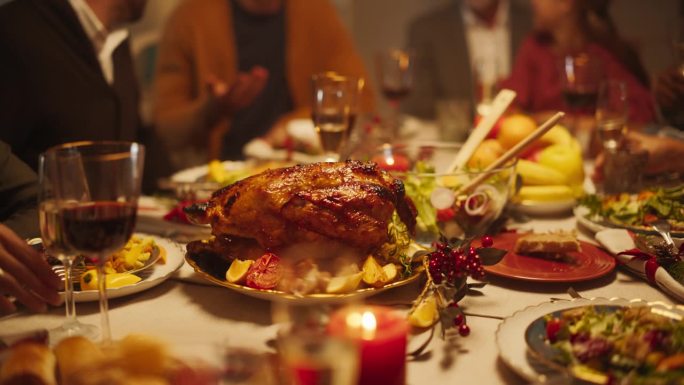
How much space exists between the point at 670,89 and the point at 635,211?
49cm

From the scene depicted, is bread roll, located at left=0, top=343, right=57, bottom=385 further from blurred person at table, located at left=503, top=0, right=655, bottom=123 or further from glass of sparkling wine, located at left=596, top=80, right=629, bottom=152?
blurred person at table, located at left=503, top=0, right=655, bottom=123

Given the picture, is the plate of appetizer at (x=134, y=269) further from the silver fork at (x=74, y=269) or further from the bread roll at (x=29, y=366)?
the bread roll at (x=29, y=366)

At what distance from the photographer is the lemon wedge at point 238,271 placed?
1.13 m

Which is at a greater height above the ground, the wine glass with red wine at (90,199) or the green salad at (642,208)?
the wine glass with red wine at (90,199)

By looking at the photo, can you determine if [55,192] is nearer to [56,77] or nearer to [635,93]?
[56,77]

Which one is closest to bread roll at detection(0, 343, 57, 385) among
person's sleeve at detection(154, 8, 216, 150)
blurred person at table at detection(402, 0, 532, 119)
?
person's sleeve at detection(154, 8, 216, 150)

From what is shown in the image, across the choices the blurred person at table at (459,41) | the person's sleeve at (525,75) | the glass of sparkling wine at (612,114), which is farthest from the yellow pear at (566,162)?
the blurred person at table at (459,41)

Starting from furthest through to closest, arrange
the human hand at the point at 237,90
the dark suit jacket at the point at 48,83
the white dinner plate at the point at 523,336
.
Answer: the human hand at the point at 237,90 → the dark suit jacket at the point at 48,83 → the white dinner plate at the point at 523,336

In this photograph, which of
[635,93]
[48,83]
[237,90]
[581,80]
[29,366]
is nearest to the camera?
[29,366]

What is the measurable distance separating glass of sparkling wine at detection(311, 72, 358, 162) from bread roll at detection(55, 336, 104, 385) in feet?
3.19

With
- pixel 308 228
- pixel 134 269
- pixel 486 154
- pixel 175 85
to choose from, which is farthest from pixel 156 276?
pixel 175 85

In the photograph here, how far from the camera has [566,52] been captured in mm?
3762

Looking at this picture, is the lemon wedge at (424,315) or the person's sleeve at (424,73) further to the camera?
the person's sleeve at (424,73)

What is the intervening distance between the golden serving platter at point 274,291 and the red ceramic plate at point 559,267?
19 centimetres
